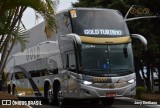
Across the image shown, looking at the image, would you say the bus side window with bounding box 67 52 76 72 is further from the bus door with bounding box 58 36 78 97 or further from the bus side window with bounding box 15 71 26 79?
the bus side window with bounding box 15 71 26 79

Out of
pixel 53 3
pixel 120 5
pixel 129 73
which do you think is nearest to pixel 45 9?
pixel 53 3

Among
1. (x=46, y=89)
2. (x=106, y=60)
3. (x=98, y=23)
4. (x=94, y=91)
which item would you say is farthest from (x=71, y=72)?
(x=46, y=89)

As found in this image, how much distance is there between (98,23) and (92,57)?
61.7 inches

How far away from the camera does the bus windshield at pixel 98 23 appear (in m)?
15.5

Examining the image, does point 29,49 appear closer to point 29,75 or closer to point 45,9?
point 29,75

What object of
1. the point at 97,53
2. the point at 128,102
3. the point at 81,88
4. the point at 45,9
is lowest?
the point at 128,102

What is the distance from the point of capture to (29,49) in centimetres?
2150

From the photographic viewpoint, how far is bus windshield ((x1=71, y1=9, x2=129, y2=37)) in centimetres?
1552

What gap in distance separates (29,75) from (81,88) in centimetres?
759

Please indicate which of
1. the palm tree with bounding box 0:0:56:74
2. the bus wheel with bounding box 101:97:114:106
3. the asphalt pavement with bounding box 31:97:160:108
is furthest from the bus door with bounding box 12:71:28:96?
the palm tree with bounding box 0:0:56:74

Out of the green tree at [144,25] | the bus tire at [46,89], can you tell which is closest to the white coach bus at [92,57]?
the bus tire at [46,89]

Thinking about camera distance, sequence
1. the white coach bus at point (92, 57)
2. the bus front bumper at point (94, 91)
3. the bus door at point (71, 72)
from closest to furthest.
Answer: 1. the bus front bumper at point (94, 91)
2. the white coach bus at point (92, 57)
3. the bus door at point (71, 72)

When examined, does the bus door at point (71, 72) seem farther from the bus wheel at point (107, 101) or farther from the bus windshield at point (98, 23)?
A: the bus wheel at point (107, 101)

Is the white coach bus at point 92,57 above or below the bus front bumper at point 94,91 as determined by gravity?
above
